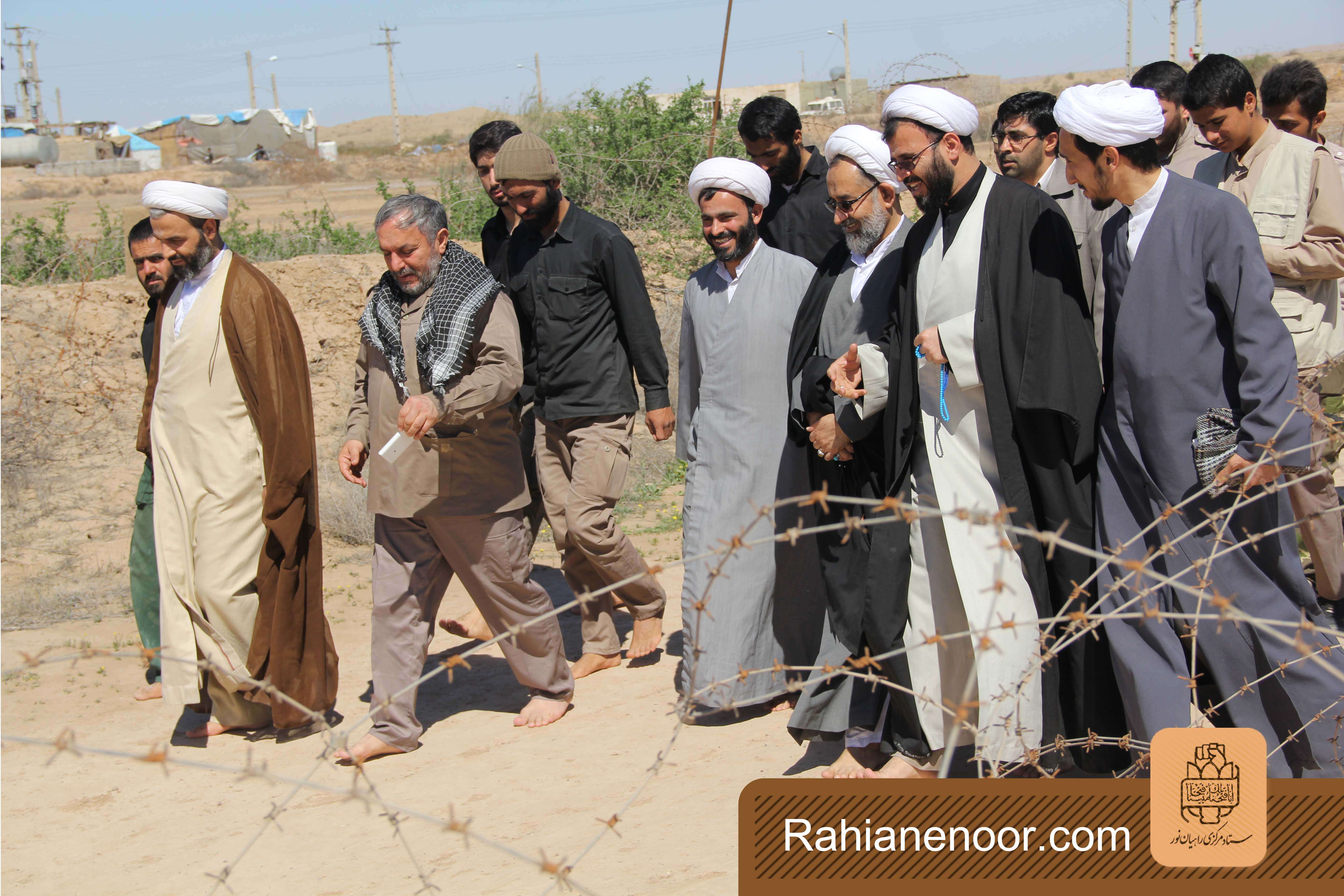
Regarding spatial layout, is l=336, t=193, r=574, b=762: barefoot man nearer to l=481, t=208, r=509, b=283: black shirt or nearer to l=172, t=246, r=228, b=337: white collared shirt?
l=172, t=246, r=228, b=337: white collared shirt

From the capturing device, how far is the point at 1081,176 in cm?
305

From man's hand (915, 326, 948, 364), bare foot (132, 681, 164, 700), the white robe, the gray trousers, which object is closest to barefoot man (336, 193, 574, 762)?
the gray trousers

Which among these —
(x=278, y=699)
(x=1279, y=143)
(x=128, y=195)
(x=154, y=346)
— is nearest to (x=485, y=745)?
(x=278, y=699)

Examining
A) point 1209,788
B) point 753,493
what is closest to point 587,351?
point 753,493

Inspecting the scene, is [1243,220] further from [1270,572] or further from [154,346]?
[154,346]

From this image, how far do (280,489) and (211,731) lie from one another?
102 centimetres

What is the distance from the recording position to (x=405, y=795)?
381 centimetres

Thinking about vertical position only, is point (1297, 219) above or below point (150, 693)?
above

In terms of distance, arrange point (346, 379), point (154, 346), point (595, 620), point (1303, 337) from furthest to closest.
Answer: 1. point (346, 379)
2. point (595, 620)
3. point (154, 346)
4. point (1303, 337)

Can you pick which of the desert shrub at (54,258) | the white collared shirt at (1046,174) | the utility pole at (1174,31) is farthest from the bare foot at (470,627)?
the utility pole at (1174,31)

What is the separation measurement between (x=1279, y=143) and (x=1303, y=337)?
0.69 m

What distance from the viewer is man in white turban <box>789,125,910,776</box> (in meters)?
3.57

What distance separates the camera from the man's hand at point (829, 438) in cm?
359
